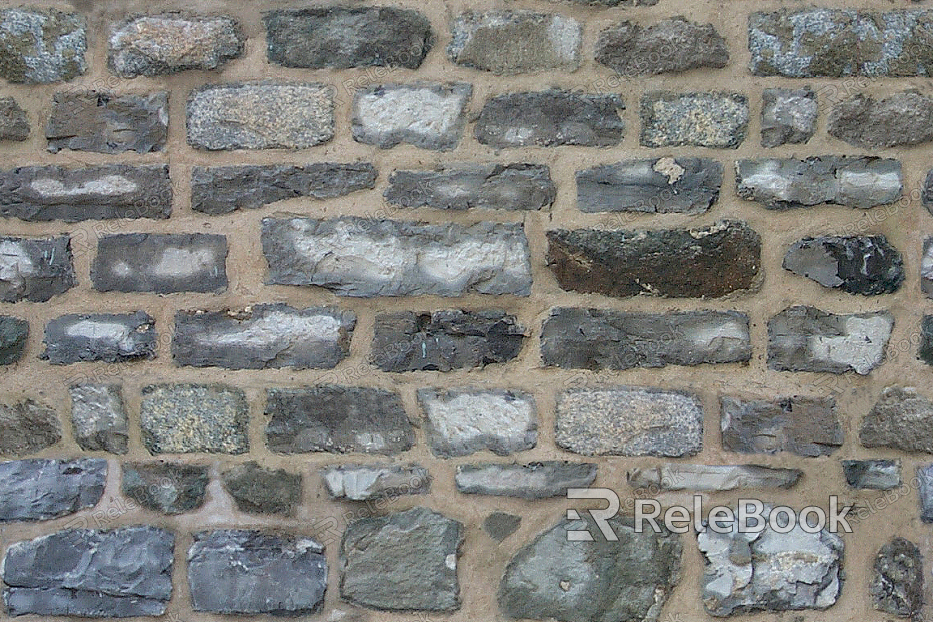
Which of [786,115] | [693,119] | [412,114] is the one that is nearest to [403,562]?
[412,114]

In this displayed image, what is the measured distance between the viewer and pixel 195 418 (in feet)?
5.21

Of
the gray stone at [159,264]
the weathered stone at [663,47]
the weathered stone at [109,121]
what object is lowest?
the gray stone at [159,264]

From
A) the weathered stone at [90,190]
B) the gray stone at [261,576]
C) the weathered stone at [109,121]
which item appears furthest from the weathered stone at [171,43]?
the gray stone at [261,576]

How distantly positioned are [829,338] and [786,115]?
0.44 m

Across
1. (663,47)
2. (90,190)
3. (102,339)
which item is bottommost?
(102,339)

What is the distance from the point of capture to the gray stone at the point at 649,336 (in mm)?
1562

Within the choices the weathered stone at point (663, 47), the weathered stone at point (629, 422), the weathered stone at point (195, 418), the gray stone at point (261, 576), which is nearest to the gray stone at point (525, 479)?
the weathered stone at point (629, 422)

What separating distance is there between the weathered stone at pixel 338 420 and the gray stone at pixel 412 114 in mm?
497

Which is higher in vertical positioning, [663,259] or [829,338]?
[663,259]

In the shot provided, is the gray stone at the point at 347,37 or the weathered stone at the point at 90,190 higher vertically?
the gray stone at the point at 347,37

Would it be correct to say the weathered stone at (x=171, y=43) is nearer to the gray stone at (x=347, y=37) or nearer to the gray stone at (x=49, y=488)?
the gray stone at (x=347, y=37)

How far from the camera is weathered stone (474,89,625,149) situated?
1557 mm

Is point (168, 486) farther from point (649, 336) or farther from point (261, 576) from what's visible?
point (649, 336)

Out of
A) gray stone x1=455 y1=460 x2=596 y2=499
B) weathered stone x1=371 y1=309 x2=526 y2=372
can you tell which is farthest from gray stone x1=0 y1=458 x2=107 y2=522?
gray stone x1=455 y1=460 x2=596 y2=499
